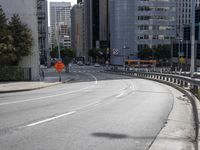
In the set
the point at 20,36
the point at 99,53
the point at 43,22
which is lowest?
the point at 99,53

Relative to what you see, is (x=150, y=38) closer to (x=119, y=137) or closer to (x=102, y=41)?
(x=102, y=41)

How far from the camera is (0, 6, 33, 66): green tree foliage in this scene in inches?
1515

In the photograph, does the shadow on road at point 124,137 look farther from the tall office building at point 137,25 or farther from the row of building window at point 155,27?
the row of building window at point 155,27

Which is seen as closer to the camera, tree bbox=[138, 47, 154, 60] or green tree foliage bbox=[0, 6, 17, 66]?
green tree foliage bbox=[0, 6, 17, 66]

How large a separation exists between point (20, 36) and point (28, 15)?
3.60 m

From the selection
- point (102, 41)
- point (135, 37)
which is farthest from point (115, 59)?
point (102, 41)

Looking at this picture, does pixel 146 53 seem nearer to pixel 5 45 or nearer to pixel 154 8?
pixel 154 8

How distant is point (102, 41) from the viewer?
182500mm

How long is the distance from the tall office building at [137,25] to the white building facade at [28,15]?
86.6 metres

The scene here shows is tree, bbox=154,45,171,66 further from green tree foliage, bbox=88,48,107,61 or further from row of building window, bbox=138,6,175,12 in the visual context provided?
green tree foliage, bbox=88,48,107,61

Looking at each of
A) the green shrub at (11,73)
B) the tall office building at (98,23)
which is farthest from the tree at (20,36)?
the tall office building at (98,23)

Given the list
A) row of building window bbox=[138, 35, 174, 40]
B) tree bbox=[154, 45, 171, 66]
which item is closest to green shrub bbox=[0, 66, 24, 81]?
tree bbox=[154, 45, 171, 66]

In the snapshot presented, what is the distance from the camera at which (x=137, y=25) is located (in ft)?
439

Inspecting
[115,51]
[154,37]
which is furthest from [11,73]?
[154,37]
